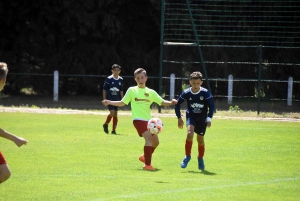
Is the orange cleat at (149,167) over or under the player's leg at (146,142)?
under

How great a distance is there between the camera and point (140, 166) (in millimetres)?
12711

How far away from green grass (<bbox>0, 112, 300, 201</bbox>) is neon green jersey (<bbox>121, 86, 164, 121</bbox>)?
0.98m

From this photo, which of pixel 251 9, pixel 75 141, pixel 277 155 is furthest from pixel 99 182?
pixel 251 9

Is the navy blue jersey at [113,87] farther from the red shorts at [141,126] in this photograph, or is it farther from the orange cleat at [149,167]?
the orange cleat at [149,167]

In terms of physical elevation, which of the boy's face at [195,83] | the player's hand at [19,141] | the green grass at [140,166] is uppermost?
the boy's face at [195,83]

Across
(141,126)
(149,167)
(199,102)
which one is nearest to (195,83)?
(199,102)

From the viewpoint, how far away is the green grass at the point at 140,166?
32.2 feet

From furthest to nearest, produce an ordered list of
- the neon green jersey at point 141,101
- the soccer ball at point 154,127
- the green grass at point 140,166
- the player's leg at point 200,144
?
the neon green jersey at point 141,101, the player's leg at point 200,144, the soccer ball at point 154,127, the green grass at point 140,166

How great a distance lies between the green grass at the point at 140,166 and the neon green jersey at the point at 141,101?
983 millimetres

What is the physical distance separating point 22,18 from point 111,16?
202 inches

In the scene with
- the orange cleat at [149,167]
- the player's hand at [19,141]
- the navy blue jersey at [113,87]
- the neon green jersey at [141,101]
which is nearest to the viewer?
the player's hand at [19,141]

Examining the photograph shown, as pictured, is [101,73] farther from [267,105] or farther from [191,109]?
[191,109]

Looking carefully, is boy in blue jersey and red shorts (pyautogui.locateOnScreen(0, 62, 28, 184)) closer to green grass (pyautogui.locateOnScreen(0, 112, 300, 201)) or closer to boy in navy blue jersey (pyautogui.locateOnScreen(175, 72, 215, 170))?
green grass (pyautogui.locateOnScreen(0, 112, 300, 201))

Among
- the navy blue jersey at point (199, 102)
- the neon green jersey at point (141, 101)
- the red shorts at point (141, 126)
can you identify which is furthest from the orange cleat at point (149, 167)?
the navy blue jersey at point (199, 102)
